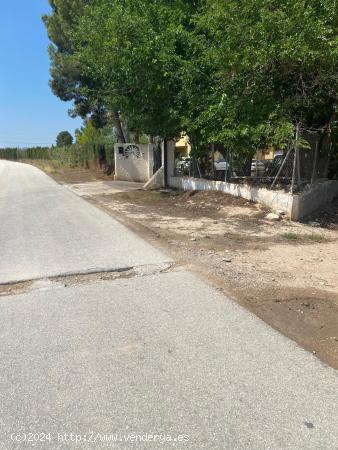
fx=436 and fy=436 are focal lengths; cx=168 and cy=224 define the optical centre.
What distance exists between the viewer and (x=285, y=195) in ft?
34.4

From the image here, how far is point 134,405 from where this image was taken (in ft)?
9.96

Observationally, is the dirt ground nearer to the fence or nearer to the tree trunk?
the fence

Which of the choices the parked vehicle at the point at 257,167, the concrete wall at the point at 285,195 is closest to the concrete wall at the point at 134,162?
the concrete wall at the point at 285,195

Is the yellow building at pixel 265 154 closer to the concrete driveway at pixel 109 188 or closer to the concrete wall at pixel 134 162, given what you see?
the concrete driveway at pixel 109 188

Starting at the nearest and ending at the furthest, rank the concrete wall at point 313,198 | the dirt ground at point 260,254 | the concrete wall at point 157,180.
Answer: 1. the dirt ground at point 260,254
2. the concrete wall at point 313,198
3. the concrete wall at point 157,180

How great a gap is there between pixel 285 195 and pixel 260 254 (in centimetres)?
367

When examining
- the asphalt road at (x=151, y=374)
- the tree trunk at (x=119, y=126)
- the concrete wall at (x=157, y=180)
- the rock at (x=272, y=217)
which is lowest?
the asphalt road at (x=151, y=374)

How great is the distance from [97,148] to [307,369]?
2811 centimetres

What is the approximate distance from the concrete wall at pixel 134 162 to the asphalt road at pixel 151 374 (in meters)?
15.6

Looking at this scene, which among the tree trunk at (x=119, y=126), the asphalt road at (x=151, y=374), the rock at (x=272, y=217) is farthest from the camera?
the tree trunk at (x=119, y=126)

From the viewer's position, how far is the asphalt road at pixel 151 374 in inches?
109

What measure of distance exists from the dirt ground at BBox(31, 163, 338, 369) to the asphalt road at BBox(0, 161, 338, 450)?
0.35 metres

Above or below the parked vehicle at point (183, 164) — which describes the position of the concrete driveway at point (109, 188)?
below

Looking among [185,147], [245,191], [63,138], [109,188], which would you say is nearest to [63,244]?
[245,191]
